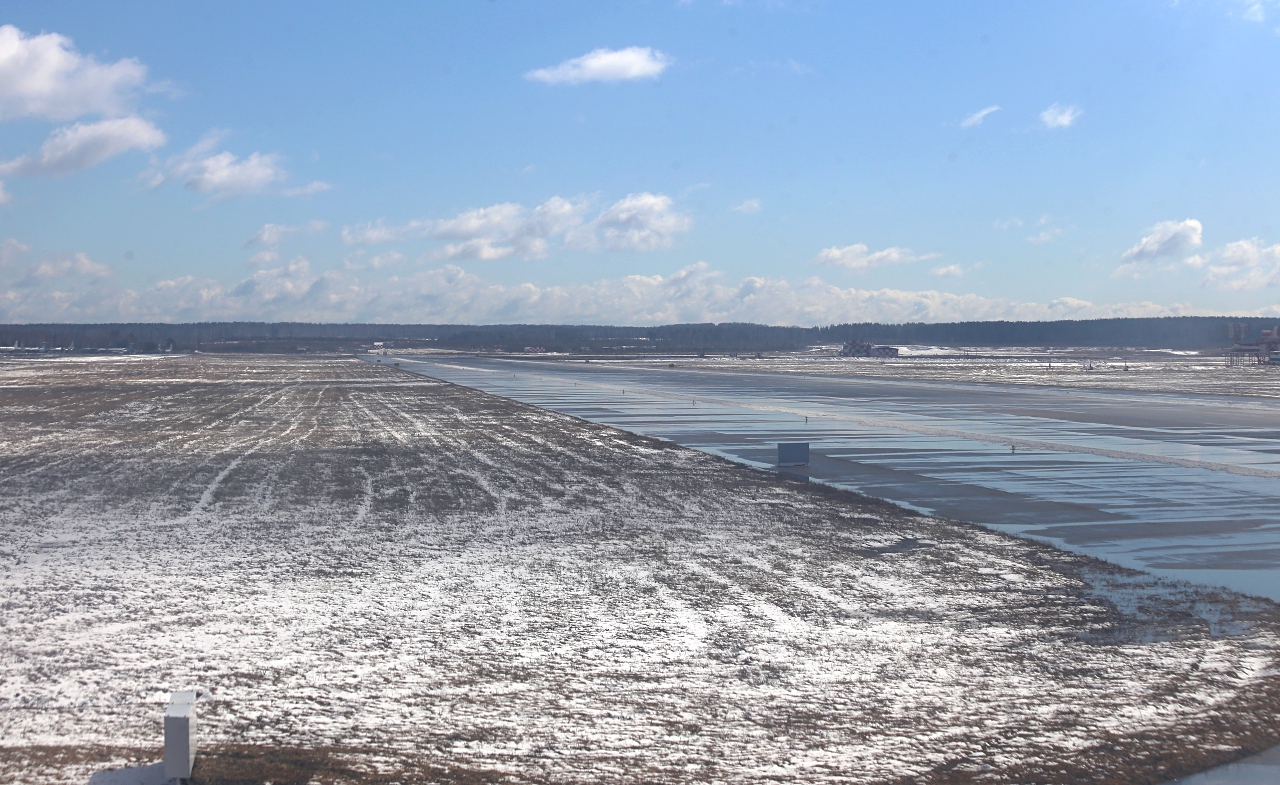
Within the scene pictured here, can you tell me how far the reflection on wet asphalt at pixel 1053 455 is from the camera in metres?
12.7

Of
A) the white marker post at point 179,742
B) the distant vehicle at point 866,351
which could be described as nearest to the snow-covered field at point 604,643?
the white marker post at point 179,742

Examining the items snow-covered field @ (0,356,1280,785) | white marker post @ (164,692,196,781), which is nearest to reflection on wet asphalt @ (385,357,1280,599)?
snow-covered field @ (0,356,1280,785)

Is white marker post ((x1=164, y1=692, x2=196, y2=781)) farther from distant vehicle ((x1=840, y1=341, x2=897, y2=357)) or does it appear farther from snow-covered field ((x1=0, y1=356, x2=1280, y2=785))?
distant vehicle ((x1=840, y1=341, x2=897, y2=357))

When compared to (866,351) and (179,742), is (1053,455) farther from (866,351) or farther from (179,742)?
(866,351)

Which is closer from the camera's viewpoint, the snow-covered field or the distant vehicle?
the snow-covered field

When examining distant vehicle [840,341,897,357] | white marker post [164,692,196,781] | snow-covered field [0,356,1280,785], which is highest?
distant vehicle [840,341,897,357]

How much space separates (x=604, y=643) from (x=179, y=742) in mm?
3375

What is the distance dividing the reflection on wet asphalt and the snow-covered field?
1363mm

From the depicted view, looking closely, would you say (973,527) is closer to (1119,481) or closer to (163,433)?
(1119,481)

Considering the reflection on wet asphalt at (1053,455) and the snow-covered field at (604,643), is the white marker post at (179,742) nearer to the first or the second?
the snow-covered field at (604,643)

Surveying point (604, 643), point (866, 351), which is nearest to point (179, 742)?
point (604, 643)

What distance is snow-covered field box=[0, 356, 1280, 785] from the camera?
19.2ft

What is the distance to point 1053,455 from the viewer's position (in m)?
21.8

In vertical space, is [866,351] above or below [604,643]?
above
